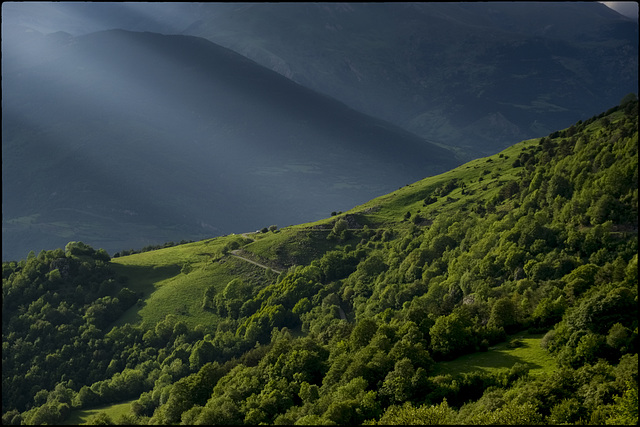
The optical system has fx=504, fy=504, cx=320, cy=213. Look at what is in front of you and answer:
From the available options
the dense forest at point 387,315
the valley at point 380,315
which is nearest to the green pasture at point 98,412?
the valley at point 380,315

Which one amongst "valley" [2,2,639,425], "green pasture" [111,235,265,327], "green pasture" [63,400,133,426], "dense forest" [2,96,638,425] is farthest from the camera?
"green pasture" [111,235,265,327]

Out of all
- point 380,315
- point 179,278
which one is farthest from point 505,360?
point 179,278

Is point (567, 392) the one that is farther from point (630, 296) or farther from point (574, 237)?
point (574, 237)

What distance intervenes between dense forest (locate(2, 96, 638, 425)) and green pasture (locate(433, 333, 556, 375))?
3.83 ft

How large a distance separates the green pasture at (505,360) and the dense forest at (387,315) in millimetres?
1168

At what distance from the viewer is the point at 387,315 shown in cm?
9488

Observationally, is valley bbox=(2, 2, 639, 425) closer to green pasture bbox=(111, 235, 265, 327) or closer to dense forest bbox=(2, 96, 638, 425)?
dense forest bbox=(2, 96, 638, 425)

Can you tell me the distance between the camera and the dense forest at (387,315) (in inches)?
2100

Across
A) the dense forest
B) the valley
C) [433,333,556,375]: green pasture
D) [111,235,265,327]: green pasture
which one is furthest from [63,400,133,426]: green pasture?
[433,333,556,375]: green pasture

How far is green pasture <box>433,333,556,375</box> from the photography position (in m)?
57.4

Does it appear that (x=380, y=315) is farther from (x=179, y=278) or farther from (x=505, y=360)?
(x=179, y=278)

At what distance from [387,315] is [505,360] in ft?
118

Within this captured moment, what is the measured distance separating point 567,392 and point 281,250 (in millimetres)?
130561

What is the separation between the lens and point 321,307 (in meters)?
130
